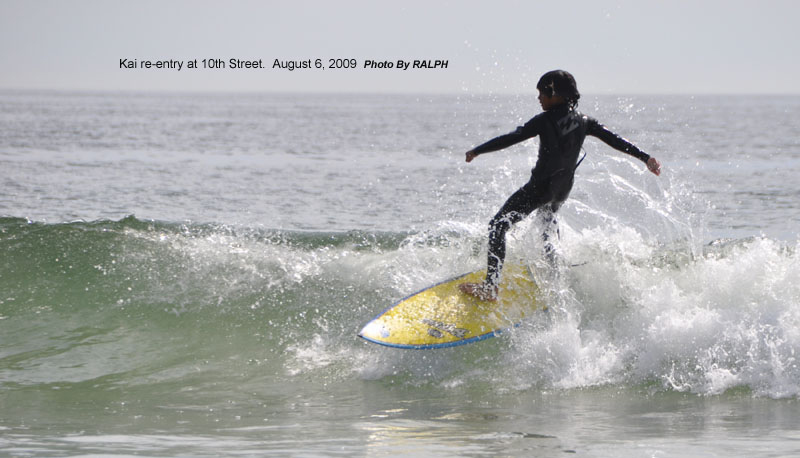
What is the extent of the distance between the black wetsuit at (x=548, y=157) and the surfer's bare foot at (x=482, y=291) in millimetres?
229

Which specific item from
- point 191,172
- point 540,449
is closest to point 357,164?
point 191,172

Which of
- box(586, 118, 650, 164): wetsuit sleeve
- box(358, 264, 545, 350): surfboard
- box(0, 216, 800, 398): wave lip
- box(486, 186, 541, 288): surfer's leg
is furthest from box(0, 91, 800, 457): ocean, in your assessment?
box(586, 118, 650, 164): wetsuit sleeve

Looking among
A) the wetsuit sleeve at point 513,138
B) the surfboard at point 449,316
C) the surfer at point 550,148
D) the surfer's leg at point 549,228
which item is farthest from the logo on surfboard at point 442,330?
the wetsuit sleeve at point 513,138

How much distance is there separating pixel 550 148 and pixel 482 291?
1273mm

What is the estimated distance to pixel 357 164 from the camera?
66.5ft

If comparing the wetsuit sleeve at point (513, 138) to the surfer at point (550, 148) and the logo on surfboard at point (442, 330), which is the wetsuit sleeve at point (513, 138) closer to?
the surfer at point (550, 148)

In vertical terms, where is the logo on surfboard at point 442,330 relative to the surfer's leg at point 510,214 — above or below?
below

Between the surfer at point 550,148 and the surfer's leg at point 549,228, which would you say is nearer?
the surfer at point 550,148

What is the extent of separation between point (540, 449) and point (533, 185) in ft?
7.72

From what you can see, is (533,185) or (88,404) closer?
(88,404)

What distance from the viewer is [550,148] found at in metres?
6.02

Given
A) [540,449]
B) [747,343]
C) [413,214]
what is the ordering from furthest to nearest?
[413,214]
[747,343]
[540,449]

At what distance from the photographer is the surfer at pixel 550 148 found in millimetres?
5965

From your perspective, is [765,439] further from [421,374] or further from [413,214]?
[413,214]
